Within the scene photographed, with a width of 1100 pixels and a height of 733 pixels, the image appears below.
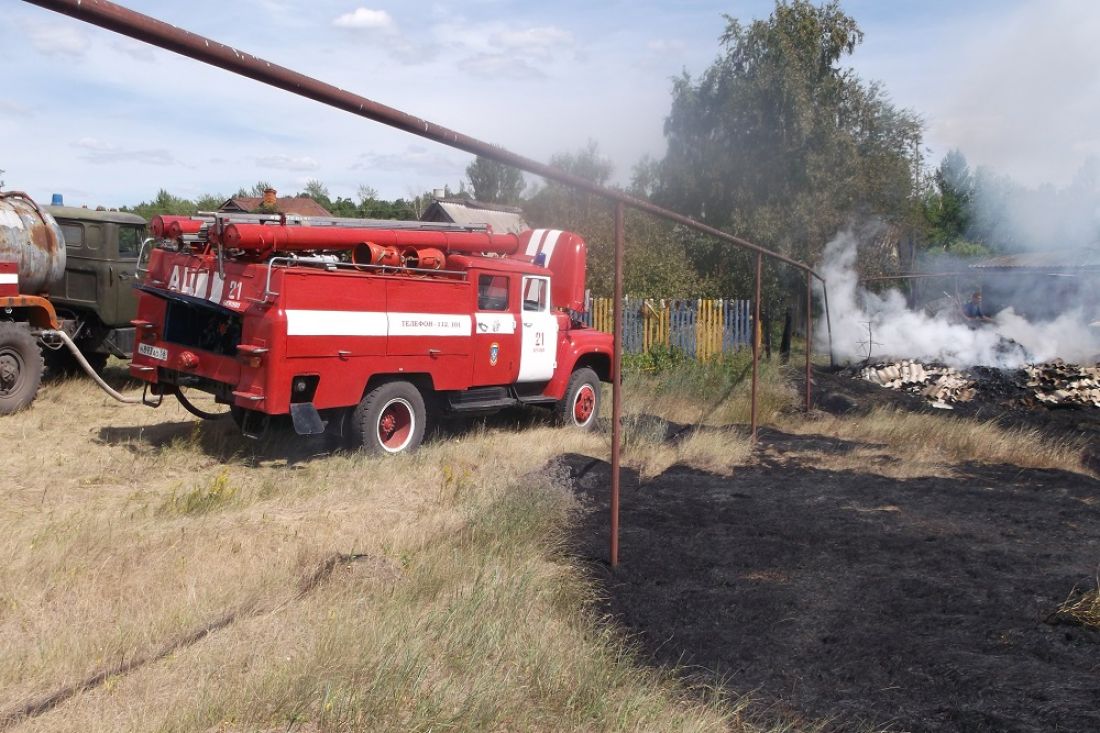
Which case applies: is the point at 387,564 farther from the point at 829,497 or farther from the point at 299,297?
the point at 829,497

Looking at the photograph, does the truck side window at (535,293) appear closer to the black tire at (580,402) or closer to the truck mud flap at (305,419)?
the black tire at (580,402)

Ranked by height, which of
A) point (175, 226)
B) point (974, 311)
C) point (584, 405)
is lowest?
point (584, 405)

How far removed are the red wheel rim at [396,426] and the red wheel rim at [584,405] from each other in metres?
2.83

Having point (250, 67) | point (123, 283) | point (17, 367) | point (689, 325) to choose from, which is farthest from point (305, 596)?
point (689, 325)

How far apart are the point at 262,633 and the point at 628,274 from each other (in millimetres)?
18524

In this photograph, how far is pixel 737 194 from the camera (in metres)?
25.7

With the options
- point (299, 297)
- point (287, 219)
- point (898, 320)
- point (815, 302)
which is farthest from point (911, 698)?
point (815, 302)

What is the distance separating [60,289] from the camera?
12562 millimetres

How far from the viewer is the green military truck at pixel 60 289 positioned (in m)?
10.7

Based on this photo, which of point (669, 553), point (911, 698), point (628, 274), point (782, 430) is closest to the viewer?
point (911, 698)

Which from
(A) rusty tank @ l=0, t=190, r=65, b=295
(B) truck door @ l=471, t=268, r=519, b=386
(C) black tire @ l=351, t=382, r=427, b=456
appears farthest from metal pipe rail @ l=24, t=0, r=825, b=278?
(A) rusty tank @ l=0, t=190, r=65, b=295

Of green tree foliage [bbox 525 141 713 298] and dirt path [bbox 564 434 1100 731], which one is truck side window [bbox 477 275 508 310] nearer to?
dirt path [bbox 564 434 1100 731]

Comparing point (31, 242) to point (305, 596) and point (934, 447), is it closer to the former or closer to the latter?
point (305, 596)

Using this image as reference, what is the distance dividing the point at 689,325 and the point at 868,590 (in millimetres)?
13697
